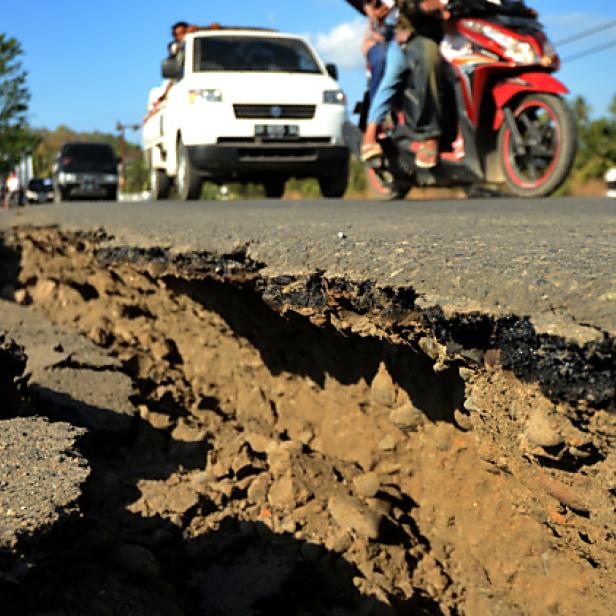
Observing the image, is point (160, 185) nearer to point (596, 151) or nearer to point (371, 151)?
point (371, 151)

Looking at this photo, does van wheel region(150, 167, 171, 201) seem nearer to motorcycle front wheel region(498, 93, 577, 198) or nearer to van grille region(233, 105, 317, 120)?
van grille region(233, 105, 317, 120)

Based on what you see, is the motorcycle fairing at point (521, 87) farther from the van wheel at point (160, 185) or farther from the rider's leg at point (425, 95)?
the van wheel at point (160, 185)

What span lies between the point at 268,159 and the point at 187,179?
92 centimetres

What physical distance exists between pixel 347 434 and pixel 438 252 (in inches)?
36.1

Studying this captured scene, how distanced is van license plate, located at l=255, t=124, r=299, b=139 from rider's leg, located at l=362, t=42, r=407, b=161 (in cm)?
174

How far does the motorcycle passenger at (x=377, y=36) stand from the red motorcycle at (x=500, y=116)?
1.51 feet

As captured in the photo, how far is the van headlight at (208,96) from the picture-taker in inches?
309

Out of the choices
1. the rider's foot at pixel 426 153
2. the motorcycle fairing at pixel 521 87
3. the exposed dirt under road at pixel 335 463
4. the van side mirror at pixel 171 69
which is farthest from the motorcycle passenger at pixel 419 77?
the van side mirror at pixel 171 69

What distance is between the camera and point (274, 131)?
7.87 metres

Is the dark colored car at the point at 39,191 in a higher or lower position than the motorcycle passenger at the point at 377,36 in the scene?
lower

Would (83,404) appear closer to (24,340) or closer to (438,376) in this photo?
(24,340)

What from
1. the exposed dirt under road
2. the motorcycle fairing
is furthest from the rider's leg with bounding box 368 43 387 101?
the exposed dirt under road

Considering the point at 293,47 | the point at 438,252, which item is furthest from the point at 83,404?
the point at 293,47

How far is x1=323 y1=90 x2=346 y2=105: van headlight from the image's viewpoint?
8086mm
